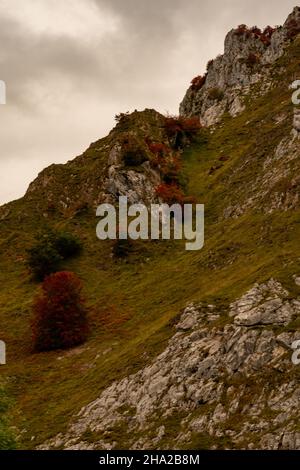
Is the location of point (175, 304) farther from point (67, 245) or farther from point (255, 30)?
point (255, 30)

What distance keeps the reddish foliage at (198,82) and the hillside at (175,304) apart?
34409 millimetres

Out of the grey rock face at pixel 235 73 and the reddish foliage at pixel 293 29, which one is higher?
the reddish foliage at pixel 293 29

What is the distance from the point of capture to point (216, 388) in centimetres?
4000

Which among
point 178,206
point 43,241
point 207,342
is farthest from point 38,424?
point 178,206

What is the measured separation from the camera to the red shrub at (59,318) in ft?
202

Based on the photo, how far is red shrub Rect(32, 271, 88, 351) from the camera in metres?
61.6

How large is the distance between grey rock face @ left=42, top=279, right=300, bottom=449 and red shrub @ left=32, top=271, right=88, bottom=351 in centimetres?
1613

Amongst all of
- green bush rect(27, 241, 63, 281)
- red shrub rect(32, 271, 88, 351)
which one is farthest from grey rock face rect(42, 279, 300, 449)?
green bush rect(27, 241, 63, 281)

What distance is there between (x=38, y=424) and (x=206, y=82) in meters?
113

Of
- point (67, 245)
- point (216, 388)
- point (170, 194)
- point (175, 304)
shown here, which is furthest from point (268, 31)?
point (216, 388)

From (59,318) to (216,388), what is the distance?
87.6 ft

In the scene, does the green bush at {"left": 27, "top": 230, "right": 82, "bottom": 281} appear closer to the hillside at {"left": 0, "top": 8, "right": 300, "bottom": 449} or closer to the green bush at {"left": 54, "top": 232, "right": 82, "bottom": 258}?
the green bush at {"left": 54, "top": 232, "right": 82, "bottom": 258}

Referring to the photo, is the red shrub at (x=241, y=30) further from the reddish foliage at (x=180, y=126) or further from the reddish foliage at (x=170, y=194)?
the reddish foliage at (x=170, y=194)

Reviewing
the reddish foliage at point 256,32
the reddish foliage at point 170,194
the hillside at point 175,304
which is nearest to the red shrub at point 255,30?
the reddish foliage at point 256,32
